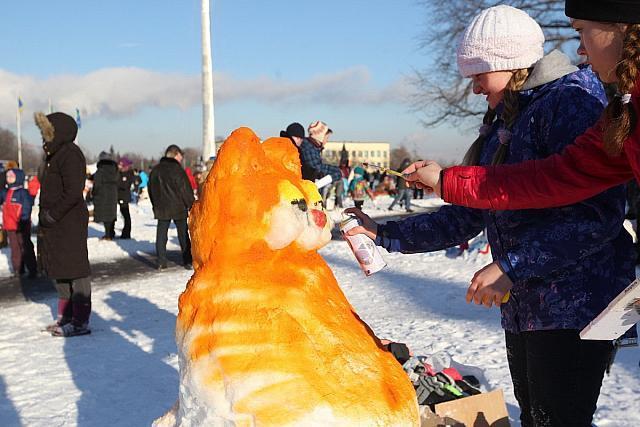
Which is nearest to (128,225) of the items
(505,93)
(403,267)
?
(403,267)

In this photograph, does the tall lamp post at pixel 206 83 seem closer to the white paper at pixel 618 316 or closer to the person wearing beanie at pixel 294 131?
the person wearing beanie at pixel 294 131

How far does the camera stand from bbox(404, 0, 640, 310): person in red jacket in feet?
4.84

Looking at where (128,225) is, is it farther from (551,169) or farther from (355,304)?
(551,169)

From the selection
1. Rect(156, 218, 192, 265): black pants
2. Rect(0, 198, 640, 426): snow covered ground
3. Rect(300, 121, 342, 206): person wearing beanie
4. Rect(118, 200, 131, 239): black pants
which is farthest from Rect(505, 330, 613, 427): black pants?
Rect(118, 200, 131, 239): black pants

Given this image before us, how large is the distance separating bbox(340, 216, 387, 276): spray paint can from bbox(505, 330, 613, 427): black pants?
0.59m

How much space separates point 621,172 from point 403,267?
7728 millimetres

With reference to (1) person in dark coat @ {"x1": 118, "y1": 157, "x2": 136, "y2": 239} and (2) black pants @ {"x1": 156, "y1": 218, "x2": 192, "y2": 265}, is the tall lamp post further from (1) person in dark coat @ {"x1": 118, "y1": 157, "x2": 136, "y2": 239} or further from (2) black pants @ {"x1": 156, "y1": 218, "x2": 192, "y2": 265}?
(2) black pants @ {"x1": 156, "y1": 218, "x2": 192, "y2": 265}

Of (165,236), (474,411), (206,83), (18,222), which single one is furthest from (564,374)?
(206,83)

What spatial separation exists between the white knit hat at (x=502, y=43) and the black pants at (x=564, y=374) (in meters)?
0.95

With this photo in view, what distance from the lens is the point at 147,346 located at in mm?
5461

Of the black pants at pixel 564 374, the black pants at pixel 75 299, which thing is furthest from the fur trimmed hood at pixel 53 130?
the black pants at pixel 564 374

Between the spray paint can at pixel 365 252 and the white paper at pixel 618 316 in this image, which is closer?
the white paper at pixel 618 316

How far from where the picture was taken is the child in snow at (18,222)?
341 inches

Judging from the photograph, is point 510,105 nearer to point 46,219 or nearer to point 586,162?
point 586,162
